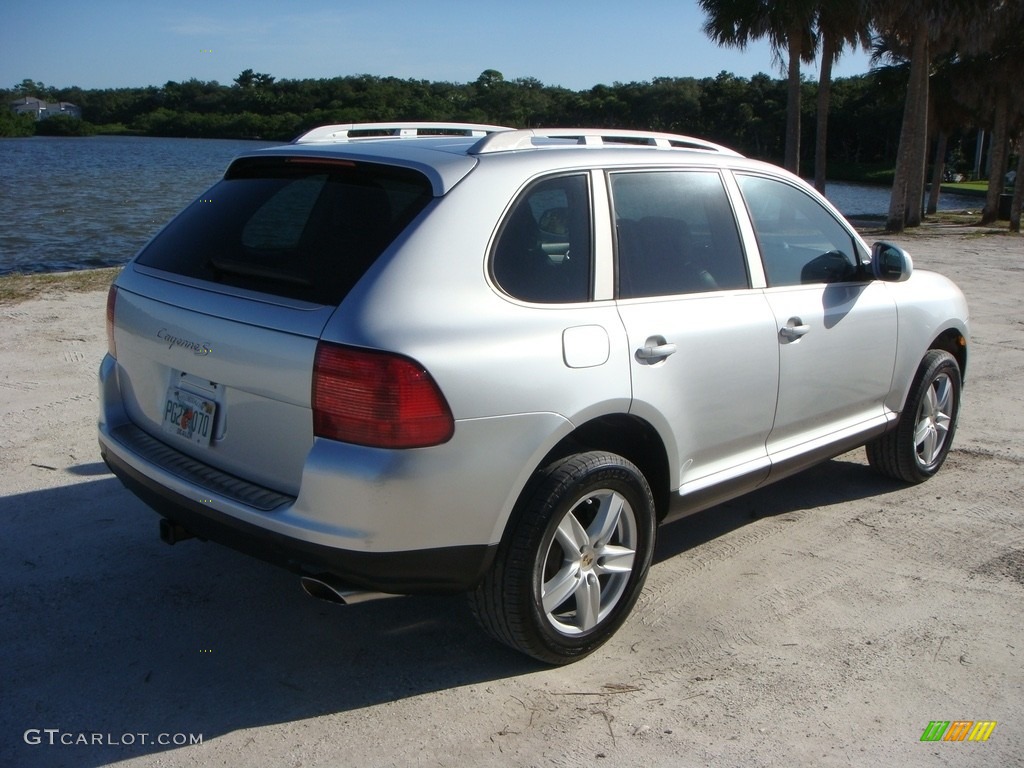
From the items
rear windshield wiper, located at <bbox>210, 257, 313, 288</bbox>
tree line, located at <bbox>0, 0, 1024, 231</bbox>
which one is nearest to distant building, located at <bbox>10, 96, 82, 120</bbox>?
tree line, located at <bbox>0, 0, 1024, 231</bbox>

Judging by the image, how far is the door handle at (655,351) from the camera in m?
3.67

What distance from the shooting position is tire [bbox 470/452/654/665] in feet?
11.0

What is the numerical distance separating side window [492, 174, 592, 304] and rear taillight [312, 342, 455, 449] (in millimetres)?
526

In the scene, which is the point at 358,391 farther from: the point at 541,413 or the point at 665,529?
the point at 665,529

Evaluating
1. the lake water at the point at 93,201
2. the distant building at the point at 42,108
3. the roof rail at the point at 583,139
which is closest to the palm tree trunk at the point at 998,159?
the lake water at the point at 93,201

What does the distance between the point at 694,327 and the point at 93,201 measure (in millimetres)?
34198

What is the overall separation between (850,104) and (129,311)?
285 feet

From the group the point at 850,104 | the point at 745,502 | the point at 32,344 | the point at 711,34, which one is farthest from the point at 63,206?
the point at 850,104

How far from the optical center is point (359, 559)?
3.07 metres

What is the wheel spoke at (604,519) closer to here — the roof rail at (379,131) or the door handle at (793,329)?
the door handle at (793,329)

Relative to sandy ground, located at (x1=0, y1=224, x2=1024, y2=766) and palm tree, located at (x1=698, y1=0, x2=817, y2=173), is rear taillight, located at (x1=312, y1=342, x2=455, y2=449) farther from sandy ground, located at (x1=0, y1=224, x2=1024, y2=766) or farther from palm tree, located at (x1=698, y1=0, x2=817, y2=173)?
palm tree, located at (x1=698, y1=0, x2=817, y2=173)

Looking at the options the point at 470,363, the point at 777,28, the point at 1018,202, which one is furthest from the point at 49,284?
the point at 1018,202

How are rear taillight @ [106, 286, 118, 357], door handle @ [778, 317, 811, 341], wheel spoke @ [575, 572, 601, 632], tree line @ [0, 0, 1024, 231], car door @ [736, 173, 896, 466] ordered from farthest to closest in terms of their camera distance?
tree line @ [0, 0, 1024, 231] → car door @ [736, 173, 896, 466] → door handle @ [778, 317, 811, 341] → rear taillight @ [106, 286, 118, 357] → wheel spoke @ [575, 572, 601, 632]

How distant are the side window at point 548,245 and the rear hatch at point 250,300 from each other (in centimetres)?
33
